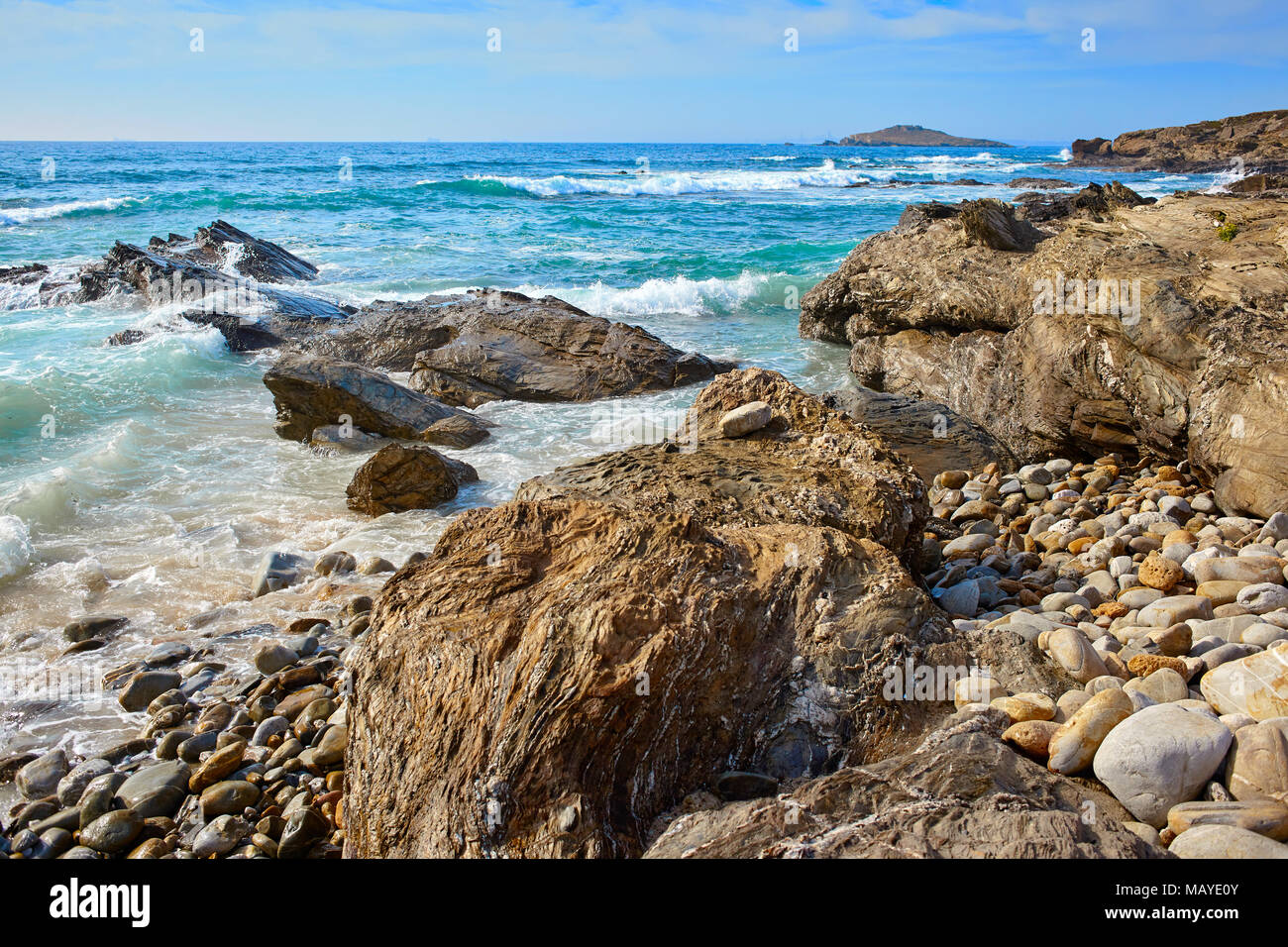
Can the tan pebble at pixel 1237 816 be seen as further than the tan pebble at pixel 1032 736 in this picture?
No

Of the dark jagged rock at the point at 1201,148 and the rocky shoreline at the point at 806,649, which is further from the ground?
the dark jagged rock at the point at 1201,148

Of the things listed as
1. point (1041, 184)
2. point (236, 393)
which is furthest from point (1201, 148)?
point (236, 393)

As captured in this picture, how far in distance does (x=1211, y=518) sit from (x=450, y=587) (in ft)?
16.4

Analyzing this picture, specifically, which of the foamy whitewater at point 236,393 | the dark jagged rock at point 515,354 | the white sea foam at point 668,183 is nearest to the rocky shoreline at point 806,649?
the foamy whitewater at point 236,393

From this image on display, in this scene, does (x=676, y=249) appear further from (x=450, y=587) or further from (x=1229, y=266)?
(x=450, y=587)

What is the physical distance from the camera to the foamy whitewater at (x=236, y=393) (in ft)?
18.4

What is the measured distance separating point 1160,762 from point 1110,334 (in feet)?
18.3

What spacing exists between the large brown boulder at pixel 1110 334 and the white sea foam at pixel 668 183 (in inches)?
1204

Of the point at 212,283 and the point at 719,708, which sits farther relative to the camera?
the point at 212,283

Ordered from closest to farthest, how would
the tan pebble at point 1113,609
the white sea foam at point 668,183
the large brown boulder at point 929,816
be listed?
1. the large brown boulder at point 929,816
2. the tan pebble at point 1113,609
3. the white sea foam at point 668,183

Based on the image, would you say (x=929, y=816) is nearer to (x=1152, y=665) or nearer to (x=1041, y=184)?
(x=1152, y=665)

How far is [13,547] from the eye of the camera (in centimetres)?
595

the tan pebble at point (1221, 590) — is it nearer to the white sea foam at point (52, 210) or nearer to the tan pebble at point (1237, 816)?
the tan pebble at point (1237, 816)
